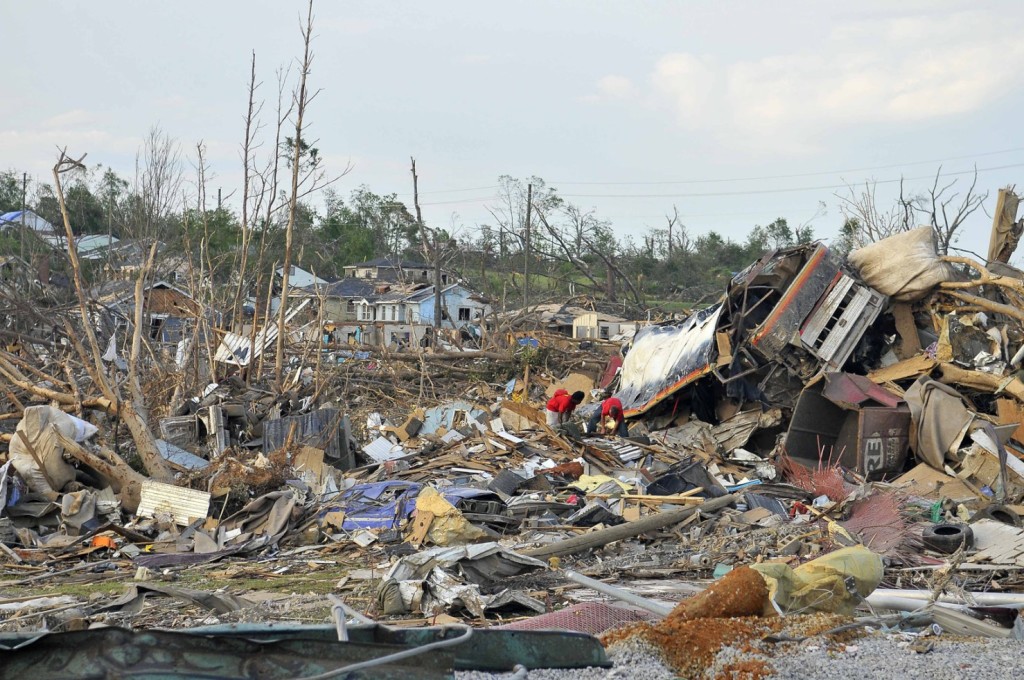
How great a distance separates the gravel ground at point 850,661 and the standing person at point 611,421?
33.6 ft

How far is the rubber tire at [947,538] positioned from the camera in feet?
26.5

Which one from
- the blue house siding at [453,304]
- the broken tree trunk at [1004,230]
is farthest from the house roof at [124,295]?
the blue house siding at [453,304]

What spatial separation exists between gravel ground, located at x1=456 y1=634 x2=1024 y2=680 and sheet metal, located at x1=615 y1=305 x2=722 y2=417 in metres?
9.74

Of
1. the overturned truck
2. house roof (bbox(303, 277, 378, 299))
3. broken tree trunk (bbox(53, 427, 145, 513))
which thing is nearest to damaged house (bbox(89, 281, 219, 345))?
broken tree trunk (bbox(53, 427, 145, 513))

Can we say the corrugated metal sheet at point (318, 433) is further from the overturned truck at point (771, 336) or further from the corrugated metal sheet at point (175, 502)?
the overturned truck at point (771, 336)

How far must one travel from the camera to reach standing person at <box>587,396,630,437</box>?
14836 millimetres

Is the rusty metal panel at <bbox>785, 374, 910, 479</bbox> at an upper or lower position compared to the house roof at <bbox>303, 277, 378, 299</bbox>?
lower

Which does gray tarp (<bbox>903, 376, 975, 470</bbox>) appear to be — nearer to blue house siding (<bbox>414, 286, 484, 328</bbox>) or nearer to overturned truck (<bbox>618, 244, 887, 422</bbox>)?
overturned truck (<bbox>618, 244, 887, 422</bbox>)

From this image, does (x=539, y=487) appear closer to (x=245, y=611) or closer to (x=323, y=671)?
(x=245, y=611)

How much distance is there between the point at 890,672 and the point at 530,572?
138 inches

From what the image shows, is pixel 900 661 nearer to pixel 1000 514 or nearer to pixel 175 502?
pixel 1000 514

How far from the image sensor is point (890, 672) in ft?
13.4

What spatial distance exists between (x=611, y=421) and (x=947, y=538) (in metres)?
7.26

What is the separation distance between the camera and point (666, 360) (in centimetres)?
1518
